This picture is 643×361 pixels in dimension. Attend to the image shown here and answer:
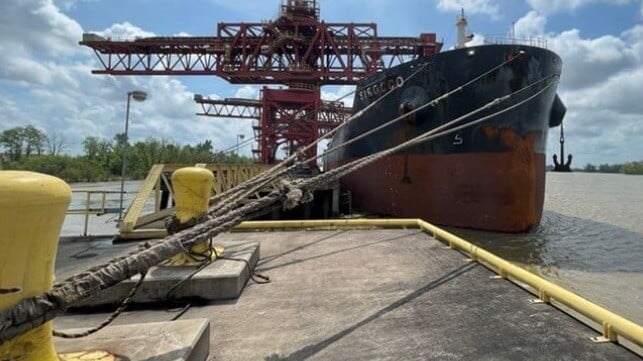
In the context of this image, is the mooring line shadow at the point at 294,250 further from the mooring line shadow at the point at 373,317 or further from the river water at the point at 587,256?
the river water at the point at 587,256

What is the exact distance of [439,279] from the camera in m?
3.83

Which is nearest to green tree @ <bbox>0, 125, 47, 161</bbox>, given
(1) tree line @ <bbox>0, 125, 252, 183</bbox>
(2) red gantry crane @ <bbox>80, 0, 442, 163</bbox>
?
(1) tree line @ <bbox>0, 125, 252, 183</bbox>

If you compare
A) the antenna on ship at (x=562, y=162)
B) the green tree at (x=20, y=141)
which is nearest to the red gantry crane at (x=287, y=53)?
the antenna on ship at (x=562, y=162)

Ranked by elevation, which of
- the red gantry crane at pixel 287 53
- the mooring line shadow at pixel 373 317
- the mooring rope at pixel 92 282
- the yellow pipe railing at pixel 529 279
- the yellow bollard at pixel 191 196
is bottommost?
the mooring line shadow at pixel 373 317

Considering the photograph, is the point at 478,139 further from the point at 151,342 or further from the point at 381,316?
the point at 151,342

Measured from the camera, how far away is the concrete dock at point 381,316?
2498mm

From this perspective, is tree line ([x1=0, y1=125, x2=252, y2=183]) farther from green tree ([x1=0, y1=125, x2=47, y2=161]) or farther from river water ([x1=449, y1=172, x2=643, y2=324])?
river water ([x1=449, y1=172, x2=643, y2=324])

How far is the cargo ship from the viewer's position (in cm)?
1054

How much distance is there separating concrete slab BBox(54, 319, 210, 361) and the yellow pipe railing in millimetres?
2438

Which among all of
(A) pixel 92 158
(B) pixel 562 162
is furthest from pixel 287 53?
(A) pixel 92 158

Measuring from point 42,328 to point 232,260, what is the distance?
7.18ft

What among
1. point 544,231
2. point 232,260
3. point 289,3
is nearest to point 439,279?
point 232,260

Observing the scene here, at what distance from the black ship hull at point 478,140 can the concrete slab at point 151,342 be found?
956cm

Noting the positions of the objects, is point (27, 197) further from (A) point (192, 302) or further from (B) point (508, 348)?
(B) point (508, 348)
